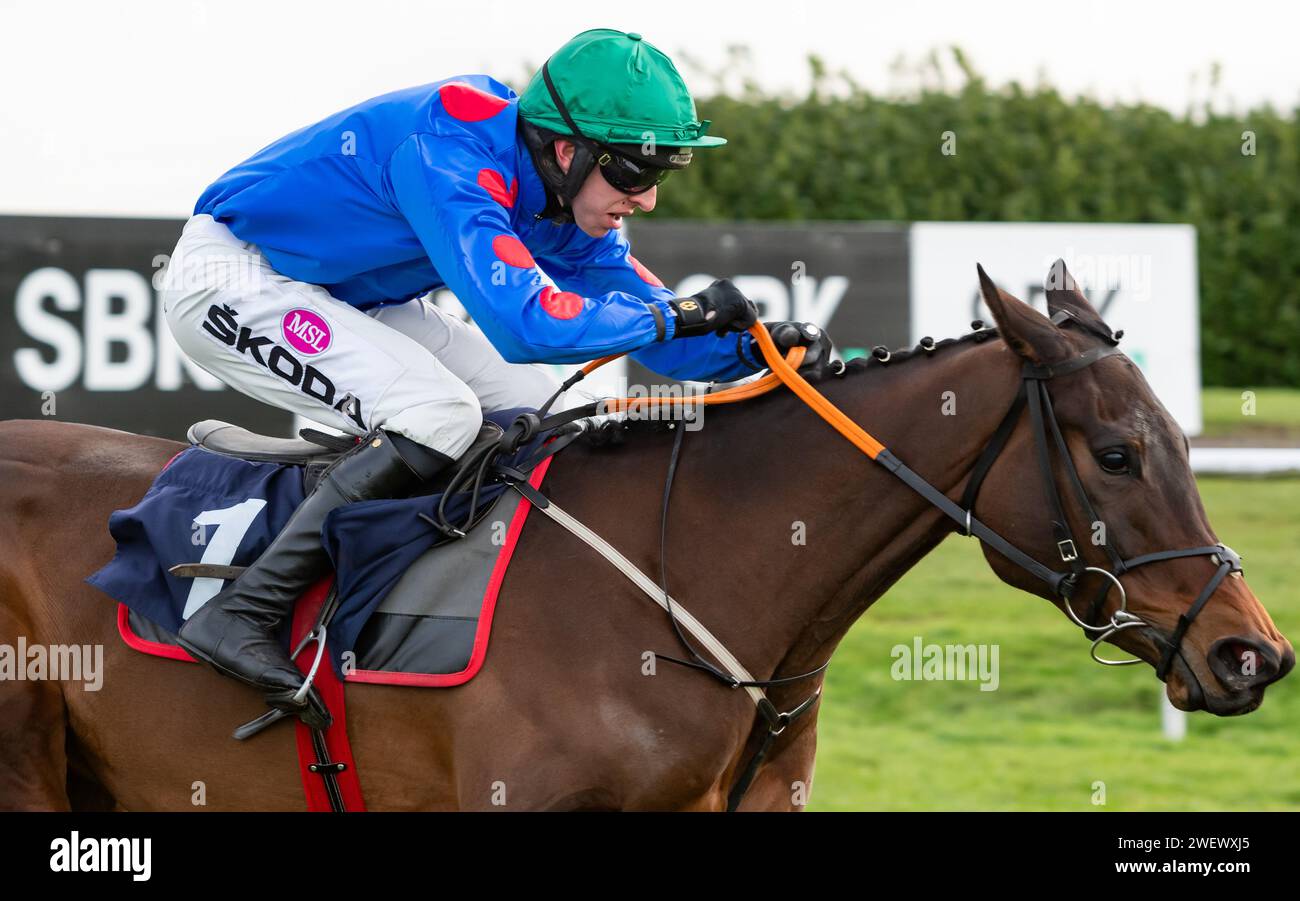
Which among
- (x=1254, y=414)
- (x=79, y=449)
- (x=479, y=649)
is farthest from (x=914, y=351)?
(x=1254, y=414)

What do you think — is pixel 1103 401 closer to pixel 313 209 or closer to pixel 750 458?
pixel 750 458

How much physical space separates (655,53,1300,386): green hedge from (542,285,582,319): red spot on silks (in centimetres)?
1424

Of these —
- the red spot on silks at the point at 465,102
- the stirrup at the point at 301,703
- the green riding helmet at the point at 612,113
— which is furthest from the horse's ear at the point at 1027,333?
the stirrup at the point at 301,703

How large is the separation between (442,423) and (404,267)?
480 mm

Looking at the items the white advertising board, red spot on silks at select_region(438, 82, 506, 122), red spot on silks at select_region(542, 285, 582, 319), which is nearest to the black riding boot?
red spot on silks at select_region(542, 285, 582, 319)

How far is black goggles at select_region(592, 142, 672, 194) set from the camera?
10.9 ft

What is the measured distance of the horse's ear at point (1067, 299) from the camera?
315 cm

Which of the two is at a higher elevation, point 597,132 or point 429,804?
point 597,132

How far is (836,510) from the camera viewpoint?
3.17 m

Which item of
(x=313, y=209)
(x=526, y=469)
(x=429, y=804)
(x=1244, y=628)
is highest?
(x=313, y=209)

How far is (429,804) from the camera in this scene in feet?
10.5

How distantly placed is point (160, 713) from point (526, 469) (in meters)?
0.98

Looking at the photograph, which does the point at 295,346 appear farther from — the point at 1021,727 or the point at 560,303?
the point at 1021,727

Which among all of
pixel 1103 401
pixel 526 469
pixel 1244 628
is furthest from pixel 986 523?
pixel 526 469
